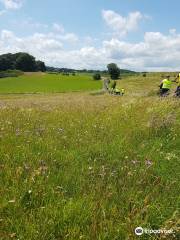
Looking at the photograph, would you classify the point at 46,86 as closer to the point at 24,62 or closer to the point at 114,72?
the point at 114,72

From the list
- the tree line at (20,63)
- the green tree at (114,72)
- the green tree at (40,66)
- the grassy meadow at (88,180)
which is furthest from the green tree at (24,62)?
the grassy meadow at (88,180)

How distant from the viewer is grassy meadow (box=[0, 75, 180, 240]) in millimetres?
3662

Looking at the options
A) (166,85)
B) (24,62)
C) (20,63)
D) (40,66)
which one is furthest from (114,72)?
(166,85)

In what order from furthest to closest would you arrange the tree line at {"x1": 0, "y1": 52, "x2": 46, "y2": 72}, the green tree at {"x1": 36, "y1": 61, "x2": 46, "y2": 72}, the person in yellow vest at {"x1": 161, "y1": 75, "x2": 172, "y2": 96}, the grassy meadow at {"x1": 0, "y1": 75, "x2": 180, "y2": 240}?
the green tree at {"x1": 36, "y1": 61, "x2": 46, "y2": 72}
the tree line at {"x1": 0, "y1": 52, "x2": 46, "y2": 72}
the person in yellow vest at {"x1": 161, "y1": 75, "x2": 172, "y2": 96}
the grassy meadow at {"x1": 0, "y1": 75, "x2": 180, "y2": 240}

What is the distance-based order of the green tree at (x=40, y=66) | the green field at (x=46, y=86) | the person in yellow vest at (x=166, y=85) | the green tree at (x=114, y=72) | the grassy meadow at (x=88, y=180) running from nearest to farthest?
1. the grassy meadow at (x=88, y=180)
2. the person in yellow vest at (x=166, y=85)
3. the green field at (x=46, y=86)
4. the green tree at (x=114, y=72)
5. the green tree at (x=40, y=66)

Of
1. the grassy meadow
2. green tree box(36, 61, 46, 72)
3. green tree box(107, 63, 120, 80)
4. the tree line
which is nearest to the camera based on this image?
the grassy meadow

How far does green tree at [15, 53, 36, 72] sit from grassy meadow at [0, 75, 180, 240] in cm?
14707

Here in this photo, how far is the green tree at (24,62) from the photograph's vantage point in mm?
151500

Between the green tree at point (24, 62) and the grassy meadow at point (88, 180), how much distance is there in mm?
147069

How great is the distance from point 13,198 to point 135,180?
5.26 feet

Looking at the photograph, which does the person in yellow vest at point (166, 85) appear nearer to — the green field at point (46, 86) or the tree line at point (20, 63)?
the green field at point (46, 86)

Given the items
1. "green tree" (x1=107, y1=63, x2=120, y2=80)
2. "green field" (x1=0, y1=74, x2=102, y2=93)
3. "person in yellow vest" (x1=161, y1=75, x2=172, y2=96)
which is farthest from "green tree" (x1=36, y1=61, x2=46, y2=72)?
"person in yellow vest" (x1=161, y1=75, x2=172, y2=96)

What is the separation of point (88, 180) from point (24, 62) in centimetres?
15128

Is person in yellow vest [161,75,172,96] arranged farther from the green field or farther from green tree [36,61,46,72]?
green tree [36,61,46,72]
